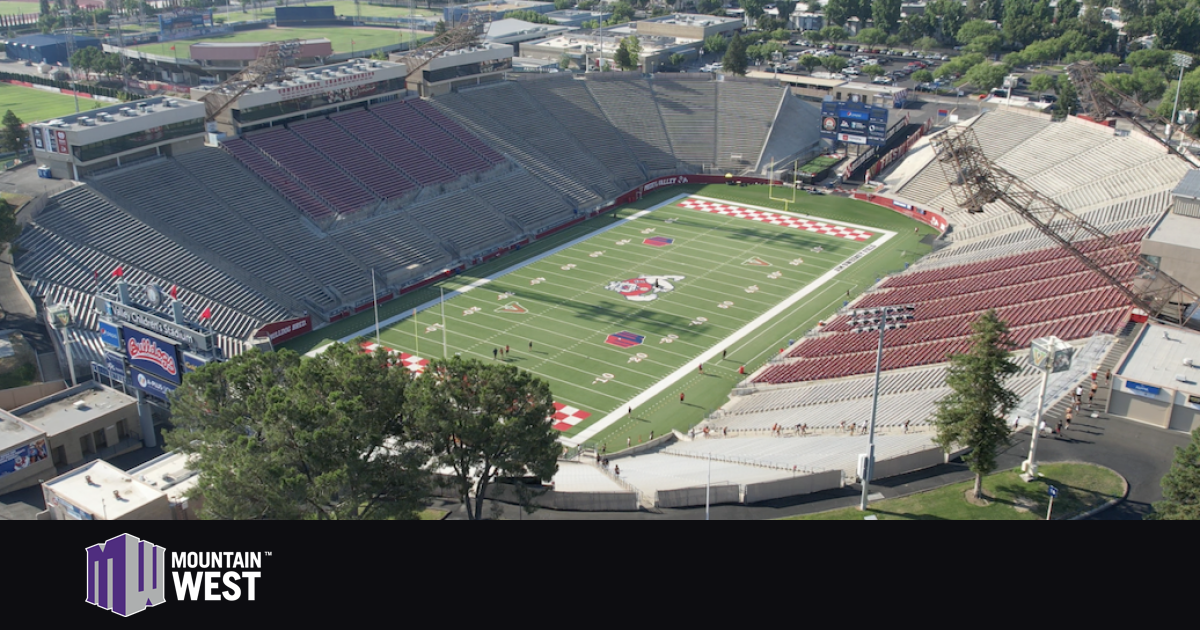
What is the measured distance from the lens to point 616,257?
224 ft

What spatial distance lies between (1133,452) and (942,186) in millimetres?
44789

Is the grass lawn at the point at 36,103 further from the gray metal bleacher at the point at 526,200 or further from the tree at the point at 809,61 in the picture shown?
the tree at the point at 809,61

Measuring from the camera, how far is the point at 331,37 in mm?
161375

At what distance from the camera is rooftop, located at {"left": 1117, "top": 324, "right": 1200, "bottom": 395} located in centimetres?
3972

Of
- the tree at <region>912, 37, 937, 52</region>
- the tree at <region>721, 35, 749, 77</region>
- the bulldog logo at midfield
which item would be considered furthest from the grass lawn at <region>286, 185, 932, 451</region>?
the tree at <region>912, 37, 937, 52</region>

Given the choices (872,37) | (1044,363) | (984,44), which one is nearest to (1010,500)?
(1044,363)

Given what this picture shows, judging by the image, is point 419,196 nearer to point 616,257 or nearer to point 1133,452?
point 616,257

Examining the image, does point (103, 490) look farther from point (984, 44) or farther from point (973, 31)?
point (973, 31)

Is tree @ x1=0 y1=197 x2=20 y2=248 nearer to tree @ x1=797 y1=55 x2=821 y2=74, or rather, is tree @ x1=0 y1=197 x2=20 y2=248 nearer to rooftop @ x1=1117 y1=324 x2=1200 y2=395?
rooftop @ x1=1117 y1=324 x2=1200 y2=395

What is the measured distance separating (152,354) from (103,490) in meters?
8.90

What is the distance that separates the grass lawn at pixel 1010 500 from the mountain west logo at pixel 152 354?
2738cm

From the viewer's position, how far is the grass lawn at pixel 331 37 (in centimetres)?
14500

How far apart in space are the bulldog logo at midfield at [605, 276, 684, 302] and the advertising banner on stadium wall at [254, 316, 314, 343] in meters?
18.7
